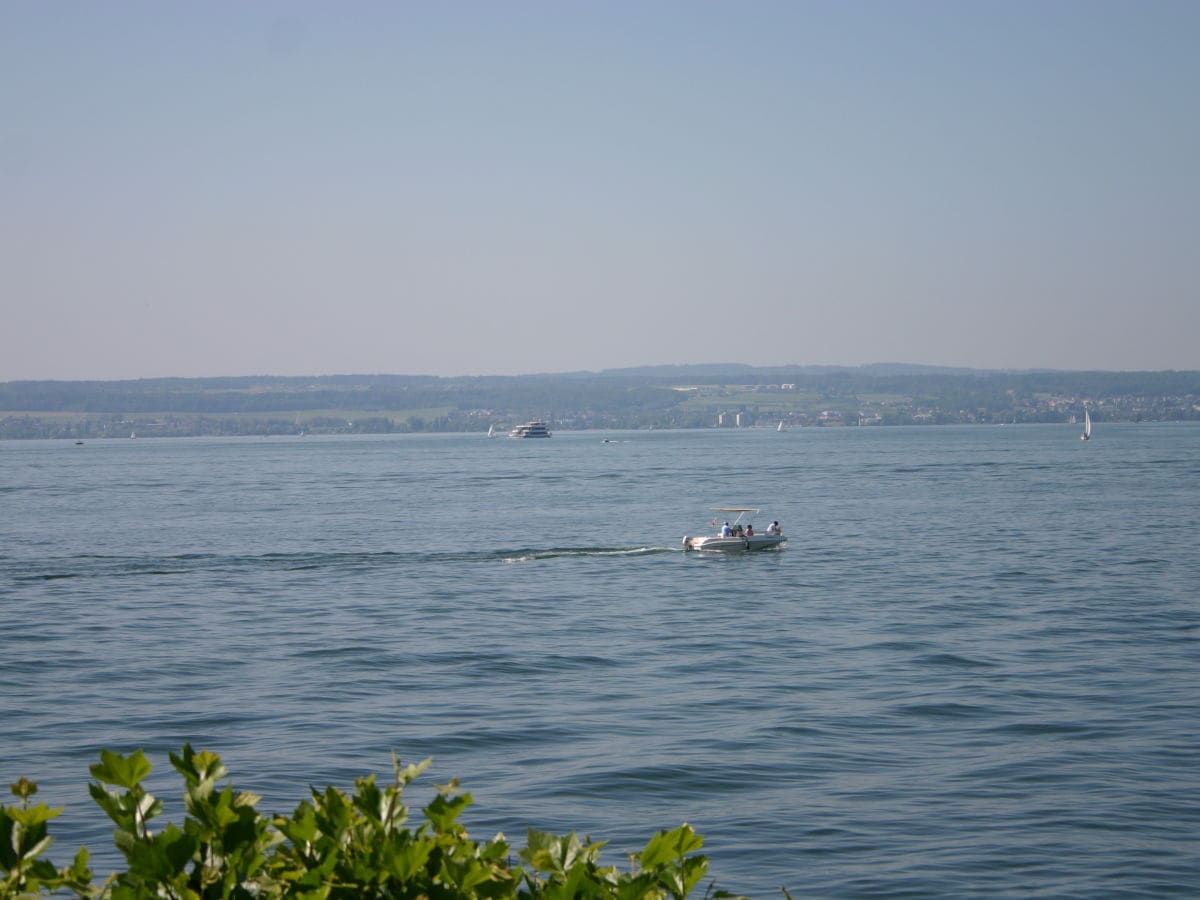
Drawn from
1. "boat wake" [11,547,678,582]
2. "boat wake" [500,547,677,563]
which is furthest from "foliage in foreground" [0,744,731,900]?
"boat wake" [500,547,677,563]

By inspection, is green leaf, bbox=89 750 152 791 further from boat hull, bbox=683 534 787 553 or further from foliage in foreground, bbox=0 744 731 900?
boat hull, bbox=683 534 787 553

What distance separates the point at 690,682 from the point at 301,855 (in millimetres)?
24533

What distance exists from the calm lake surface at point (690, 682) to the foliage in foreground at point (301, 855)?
11.2 m

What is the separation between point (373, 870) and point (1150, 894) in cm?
1338

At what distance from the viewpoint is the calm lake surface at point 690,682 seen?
18938 millimetres

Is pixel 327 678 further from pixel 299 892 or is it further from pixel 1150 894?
pixel 299 892

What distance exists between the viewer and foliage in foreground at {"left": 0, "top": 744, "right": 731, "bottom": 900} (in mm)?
5793

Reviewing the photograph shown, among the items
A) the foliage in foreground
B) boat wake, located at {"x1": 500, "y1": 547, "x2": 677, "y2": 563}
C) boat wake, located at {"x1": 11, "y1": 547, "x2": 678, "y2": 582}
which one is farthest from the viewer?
boat wake, located at {"x1": 500, "y1": 547, "x2": 677, "y2": 563}

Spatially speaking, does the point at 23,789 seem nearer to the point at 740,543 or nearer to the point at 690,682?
the point at 690,682

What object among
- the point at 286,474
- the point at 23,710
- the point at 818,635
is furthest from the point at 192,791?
the point at 286,474

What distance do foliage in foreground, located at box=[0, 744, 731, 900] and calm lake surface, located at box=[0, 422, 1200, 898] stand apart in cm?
1118

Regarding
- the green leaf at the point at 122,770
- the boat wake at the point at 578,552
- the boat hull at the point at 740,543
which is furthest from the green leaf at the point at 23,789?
the boat hull at the point at 740,543

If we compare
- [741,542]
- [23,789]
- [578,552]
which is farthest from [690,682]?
[741,542]

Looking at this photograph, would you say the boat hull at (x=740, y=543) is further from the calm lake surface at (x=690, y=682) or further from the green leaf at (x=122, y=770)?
the green leaf at (x=122, y=770)
